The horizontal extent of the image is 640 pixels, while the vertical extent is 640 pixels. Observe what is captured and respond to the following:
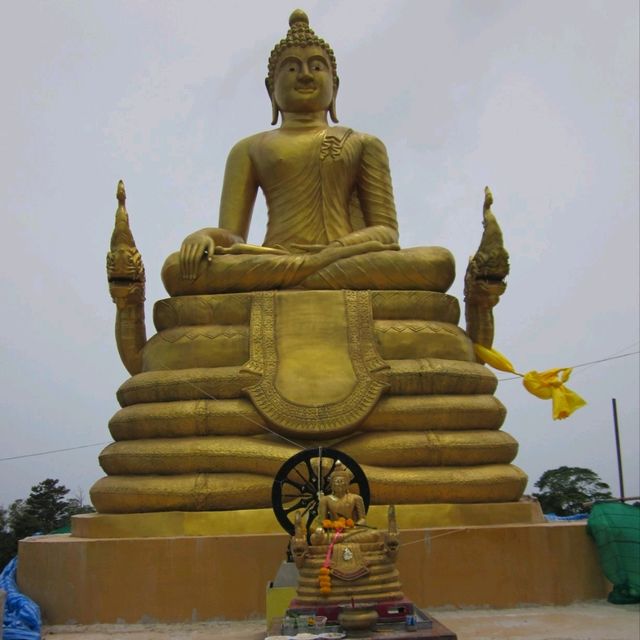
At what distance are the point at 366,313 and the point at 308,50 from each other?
13.1 ft

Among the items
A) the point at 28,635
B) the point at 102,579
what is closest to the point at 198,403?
the point at 102,579

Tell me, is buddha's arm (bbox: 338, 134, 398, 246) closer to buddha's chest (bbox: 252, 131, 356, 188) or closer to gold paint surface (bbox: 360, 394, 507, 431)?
buddha's chest (bbox: 252, 131, 356, 188)

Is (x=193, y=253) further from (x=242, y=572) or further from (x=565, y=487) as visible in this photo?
(x=565, y=487)

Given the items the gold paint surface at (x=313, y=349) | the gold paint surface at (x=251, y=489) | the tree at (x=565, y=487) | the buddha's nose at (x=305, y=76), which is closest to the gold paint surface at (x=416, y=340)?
the gold paint surface at (x=313, y=349)

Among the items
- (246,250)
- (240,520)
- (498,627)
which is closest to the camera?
(498,627)

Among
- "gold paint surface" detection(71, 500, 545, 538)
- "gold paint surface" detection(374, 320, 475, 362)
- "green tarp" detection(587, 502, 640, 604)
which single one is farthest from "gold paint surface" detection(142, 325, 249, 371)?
"green tarp" detection(587, 502, 640, 604)

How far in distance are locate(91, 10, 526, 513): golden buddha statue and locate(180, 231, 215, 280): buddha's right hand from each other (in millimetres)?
15

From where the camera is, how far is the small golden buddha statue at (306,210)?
8.30 m

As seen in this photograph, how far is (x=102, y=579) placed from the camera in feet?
20.9

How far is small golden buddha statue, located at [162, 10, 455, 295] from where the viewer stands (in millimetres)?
8305

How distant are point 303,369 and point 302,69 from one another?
175 inches

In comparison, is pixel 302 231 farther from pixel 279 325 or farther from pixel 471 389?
pixel 471 389

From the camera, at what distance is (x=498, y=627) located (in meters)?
5.71

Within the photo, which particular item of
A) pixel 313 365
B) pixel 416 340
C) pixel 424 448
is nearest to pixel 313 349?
pixel 313 365
